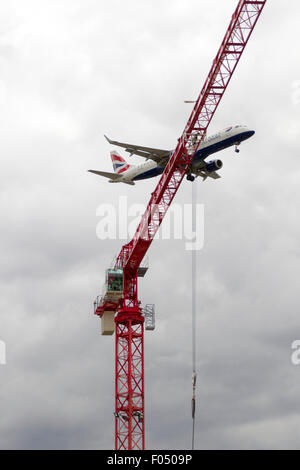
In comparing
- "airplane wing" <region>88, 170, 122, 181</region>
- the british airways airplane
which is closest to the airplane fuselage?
the british airways airplane

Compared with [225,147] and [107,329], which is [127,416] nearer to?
[107,329]

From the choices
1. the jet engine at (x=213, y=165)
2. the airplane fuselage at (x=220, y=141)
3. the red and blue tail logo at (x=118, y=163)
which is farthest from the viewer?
the red and blue tail logo at (x=118, y=163)

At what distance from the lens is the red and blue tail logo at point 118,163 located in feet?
416

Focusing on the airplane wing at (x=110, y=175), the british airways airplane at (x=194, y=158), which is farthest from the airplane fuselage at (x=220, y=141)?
the airplane wing at (x=110, y=175)

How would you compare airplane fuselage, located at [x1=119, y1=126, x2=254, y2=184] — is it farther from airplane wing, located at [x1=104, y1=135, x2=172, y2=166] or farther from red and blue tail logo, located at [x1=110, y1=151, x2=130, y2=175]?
red and blue tail logo, located at [x1=110, y1=151, x2=130, y2=175]

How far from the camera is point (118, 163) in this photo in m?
129

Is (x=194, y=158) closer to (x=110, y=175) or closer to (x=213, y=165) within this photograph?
(x=213, y=165)

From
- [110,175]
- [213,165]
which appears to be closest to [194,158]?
[213,165]

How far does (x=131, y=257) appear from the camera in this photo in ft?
354

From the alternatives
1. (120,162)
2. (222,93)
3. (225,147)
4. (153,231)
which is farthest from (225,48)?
(120,162)

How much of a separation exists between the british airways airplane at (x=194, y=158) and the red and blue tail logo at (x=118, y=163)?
0.34 m

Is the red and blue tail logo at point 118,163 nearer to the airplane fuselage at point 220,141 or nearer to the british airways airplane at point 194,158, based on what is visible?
the british airways airplane at point 194,158

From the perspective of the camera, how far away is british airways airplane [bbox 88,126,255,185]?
102500 millimetres

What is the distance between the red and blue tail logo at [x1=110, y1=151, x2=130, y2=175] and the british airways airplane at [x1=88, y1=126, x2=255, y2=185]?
0.34 meters
